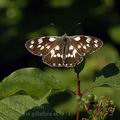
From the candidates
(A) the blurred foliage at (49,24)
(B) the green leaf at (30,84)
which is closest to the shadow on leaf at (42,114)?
(B) the green leaf at (30,84)

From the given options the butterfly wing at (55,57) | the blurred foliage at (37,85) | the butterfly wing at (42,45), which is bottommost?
the blurred foliage at (37,85)

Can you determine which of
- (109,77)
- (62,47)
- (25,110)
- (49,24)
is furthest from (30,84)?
(49,24)

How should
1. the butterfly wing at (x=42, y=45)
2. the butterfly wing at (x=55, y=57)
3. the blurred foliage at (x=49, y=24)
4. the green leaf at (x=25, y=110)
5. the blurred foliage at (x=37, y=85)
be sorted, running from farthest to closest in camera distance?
the blurred foliage at (x=49, y=24), the butterfly wing at (x=42, y=45), the butterfly wing at (x=55, y=57), the green leaf at (x=25, y=110), the blurred foliage at (x=37, y=85)

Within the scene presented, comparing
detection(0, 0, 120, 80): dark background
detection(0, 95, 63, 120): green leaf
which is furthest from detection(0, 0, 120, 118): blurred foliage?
detection(0, 95, 63, 120): green leaf

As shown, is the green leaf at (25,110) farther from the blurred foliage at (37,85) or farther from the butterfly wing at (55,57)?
the butterfly wing at (55,57)

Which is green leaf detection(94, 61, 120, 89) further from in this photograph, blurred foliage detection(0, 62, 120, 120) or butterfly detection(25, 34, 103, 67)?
butterfly detection(25, 34, 103, 67)

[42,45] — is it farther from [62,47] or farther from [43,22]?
[43,22]
